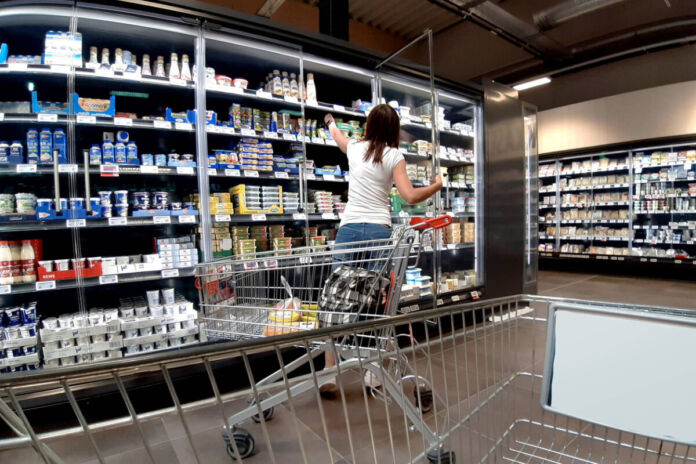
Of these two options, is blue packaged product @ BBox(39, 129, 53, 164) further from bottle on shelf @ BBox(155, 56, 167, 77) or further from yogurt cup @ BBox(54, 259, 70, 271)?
bottle on shelf @ BBox(155, 56, 167, 77)

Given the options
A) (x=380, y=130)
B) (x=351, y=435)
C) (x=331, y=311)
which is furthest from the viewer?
(x=380, y=130)

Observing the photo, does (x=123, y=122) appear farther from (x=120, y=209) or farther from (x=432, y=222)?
(x=432, y=222)

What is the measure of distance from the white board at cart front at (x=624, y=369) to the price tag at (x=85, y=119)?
278 cm

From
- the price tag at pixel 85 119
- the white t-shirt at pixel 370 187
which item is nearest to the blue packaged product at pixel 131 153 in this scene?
the price tag at pixel 85 119

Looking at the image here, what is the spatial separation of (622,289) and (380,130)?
215 inches

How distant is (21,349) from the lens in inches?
88.4

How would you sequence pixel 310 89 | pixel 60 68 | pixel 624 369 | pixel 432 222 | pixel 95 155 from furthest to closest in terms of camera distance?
pixel 310 89 → pixel 95 155 → pixel 60 68 → pixel 432 222 → pixel 624 369

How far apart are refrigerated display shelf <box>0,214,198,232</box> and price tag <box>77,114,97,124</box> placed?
24.7 inches

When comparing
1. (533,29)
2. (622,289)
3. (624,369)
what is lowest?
(622,289)

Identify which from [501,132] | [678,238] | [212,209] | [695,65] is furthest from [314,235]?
[695,65]

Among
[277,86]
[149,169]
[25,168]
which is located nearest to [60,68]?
[25,168]

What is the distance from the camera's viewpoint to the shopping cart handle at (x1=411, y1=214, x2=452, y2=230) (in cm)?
138

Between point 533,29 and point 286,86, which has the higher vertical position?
point 533,29

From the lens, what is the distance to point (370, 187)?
222 cm
